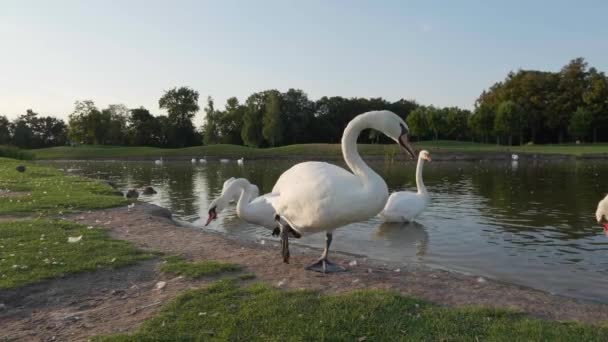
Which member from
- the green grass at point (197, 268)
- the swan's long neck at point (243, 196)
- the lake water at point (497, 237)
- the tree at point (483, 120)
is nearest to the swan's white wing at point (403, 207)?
the lake water at point (497, 237)

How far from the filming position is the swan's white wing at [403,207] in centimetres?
1362

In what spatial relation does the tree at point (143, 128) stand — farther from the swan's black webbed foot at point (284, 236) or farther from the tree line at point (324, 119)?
the swan's black webbed foot at point (284, 236)

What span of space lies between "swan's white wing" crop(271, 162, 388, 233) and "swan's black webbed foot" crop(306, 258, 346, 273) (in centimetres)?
67

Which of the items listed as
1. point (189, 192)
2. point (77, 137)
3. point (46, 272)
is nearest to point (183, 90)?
point (77, 137)

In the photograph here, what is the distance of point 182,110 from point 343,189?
99.7 m

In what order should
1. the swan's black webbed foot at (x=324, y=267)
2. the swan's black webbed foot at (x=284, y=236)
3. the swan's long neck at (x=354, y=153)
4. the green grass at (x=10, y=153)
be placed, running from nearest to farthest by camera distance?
the swan's long neck at (x=354, y=153), the swan's black webbed foot at (x=324, y=267), the swan's black webbed foot at (x=284, y=236), the green grass at (x=10, y=153)

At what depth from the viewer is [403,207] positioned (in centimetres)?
1361

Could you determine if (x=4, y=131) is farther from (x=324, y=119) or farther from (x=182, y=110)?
(x=324, y=119)

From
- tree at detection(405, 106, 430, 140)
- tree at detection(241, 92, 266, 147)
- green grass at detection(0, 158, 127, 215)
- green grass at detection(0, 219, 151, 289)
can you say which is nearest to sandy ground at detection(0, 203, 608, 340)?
green grass at detection(0, 219, 151, 289)

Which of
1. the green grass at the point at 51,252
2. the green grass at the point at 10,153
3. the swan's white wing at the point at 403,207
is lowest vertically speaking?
the swan's white wing at the point at 403,207

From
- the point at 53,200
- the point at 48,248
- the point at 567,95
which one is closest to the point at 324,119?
the point at 567,95

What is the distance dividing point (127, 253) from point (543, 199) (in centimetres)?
1611

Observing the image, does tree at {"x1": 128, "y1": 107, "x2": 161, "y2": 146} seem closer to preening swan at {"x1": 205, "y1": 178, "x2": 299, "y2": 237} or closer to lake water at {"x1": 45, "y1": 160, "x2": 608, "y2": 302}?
lake water at {"x1": 45, "y1": 160, "x2": 608, "y2": 302}

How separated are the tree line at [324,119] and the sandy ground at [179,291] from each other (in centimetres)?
7116
